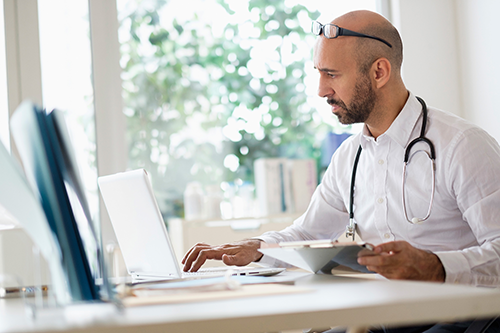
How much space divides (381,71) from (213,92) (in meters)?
1.63

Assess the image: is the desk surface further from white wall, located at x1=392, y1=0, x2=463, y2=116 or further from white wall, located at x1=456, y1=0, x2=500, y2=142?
white wall, located at x1=392, y1=0, x2=463, y2=116

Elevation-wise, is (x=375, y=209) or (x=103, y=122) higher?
(x=103, y=122)

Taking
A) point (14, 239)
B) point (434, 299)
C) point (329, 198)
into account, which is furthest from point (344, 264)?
point (14, 239)

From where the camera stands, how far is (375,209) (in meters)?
1.63

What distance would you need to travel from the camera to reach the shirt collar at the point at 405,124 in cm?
162

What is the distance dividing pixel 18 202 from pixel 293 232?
1.21m

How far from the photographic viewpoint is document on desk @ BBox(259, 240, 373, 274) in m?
0.97

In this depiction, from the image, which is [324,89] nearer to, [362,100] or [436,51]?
[362,100]

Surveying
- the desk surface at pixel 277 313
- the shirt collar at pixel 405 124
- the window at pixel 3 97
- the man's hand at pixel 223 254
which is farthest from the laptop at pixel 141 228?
the window at pixel 3 97

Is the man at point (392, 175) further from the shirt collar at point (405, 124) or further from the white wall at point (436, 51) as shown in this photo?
the white wall at point (436, 51)

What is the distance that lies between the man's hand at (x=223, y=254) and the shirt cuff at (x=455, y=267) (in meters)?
0.53

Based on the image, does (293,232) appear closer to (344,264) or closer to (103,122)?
(344,264)

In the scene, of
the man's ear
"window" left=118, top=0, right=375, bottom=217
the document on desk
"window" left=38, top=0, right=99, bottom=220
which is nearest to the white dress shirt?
the man's ear

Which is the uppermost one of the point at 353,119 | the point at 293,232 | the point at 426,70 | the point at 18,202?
the point at 426,70
